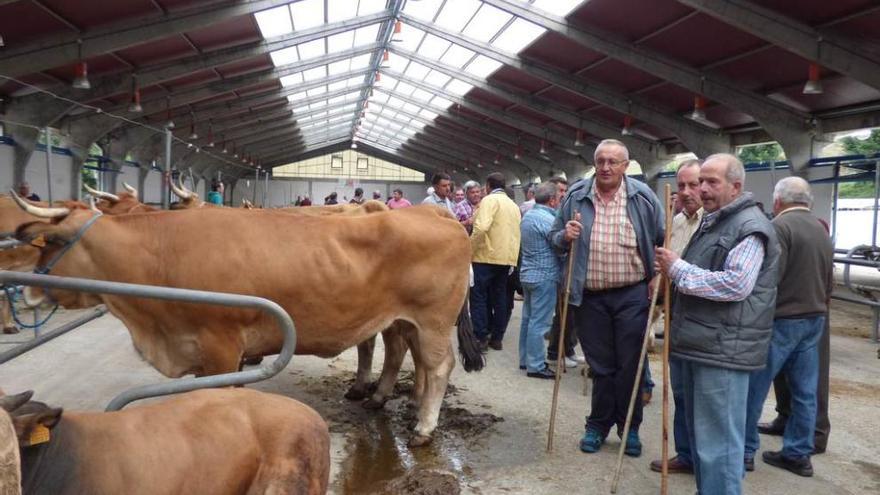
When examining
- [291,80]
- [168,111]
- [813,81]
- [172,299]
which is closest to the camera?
[172,299]

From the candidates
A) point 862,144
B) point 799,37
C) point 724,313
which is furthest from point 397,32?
point 862,144

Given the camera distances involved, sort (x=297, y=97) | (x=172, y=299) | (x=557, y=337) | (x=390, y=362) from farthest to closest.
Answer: (x=297, y=97) → (x=557, y=337) → (x=390, y=362) → (x=172, y=299)

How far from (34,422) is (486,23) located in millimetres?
15524

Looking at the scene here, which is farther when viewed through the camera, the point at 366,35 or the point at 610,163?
the point at 366,35

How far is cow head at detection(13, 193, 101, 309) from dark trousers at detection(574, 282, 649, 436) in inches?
119

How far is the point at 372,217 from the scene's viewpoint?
Result: 4664mm

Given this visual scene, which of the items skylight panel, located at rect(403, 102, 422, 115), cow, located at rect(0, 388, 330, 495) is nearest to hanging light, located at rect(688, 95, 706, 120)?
cow, located at rect(0, 388, 330, 495)

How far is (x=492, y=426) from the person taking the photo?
5012 millimetres

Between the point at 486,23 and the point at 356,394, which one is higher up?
the point at 486,23

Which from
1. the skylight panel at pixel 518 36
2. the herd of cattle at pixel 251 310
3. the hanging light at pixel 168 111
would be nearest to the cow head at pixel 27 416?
the herd of cattle at pixel 251 310

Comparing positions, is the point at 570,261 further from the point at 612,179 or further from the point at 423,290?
the point at 423,290

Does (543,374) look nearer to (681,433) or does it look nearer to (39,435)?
(681,433)

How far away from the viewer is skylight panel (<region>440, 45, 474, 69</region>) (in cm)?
1912

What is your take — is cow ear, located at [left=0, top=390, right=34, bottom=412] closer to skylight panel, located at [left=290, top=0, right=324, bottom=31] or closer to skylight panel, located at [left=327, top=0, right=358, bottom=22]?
skylight panel, located at [left=290, top=0, right=324, bottom=31]
